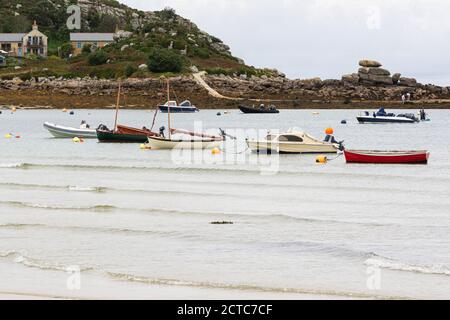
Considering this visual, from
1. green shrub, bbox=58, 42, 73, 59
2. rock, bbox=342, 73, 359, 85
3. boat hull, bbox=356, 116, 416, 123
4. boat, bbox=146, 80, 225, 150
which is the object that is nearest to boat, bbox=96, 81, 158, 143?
boat, bbox=146, 80, 225, 150

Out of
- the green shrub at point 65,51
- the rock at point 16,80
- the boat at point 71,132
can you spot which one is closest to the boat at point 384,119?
the boat at point 71,132

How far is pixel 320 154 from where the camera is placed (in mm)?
51375

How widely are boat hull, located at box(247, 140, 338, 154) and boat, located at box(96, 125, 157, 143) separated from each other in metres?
9.55

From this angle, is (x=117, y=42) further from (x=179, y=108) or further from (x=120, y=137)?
(x=120, y=137)

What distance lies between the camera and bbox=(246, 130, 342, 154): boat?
50.9 m

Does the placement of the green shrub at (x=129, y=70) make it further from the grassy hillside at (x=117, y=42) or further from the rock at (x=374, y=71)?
the rock at (x=374, y=71)

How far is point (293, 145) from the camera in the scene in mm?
50938

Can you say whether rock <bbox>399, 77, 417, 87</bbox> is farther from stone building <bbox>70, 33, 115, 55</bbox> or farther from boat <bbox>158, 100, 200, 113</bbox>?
stone building <bbox>70, 33, 115, 55</bbox>

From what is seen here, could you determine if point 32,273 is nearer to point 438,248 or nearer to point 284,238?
point 284,238

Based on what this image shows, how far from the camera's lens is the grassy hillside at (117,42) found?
129250mm

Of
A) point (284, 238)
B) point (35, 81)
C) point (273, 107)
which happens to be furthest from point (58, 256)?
point (35, 81)

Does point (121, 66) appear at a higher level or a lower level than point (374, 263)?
higher

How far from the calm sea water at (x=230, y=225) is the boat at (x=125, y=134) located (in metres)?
5.90
